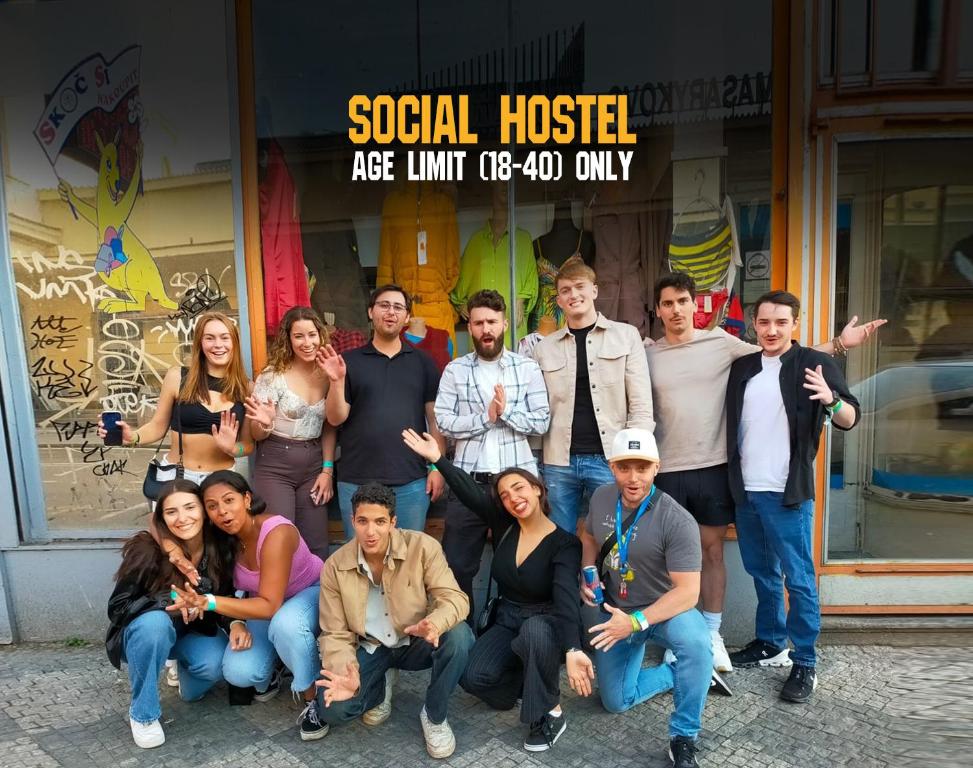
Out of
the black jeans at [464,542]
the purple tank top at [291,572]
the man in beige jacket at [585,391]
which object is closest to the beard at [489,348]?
the man in beige jacket at [585,391]

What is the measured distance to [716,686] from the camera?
3.34 meters

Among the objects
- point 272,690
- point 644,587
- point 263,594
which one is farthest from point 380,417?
point 644,587

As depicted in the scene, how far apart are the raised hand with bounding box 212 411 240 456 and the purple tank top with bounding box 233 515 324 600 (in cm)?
57

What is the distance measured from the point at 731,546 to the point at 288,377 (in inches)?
104

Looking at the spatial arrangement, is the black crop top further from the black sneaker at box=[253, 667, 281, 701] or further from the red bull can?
the red bull can

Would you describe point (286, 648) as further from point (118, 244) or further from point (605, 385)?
point (118, 244)

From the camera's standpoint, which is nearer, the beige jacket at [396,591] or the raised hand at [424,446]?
the beige jacket at [396,591]

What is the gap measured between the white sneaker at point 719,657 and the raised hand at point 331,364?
7.54ft

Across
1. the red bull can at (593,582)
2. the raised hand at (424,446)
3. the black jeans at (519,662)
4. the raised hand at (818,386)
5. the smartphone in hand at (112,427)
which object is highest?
the raised hand at (818,386)

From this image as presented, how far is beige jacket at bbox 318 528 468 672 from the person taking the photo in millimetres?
2926

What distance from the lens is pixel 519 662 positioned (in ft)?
10.3

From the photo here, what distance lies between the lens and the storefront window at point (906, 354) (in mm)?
4074

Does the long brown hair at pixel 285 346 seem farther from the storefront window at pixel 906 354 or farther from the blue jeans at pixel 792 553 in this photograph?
the storefront window at pixel 906 354

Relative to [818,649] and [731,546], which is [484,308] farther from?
[818,649]
